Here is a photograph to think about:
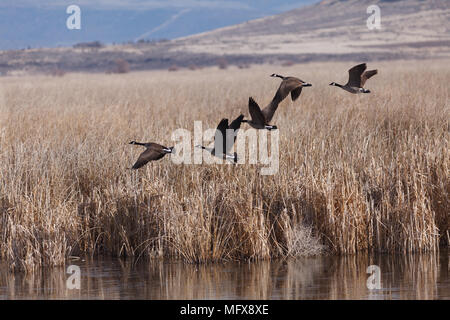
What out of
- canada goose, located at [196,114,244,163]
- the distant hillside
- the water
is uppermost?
the distant hillside

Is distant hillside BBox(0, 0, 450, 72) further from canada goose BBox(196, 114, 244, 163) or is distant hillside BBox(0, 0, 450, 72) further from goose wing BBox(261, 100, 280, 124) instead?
goose wing BBox(261, 100, 280, 124)

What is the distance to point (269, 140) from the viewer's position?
10.2 m

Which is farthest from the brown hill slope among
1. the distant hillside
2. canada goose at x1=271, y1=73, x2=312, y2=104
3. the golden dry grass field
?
canada goose at x1=271, y1=73, x2=312, y2=104

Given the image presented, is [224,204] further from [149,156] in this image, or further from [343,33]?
[343,33]

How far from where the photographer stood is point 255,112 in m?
6.47

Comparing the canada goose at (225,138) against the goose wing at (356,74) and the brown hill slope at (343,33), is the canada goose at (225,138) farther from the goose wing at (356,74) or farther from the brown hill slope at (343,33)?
the brown hill slope at (343,33)

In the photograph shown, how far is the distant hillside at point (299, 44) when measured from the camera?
7131cm

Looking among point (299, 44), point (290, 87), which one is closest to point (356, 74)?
point (290, 87)

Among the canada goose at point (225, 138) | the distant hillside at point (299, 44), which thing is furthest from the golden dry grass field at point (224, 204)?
the distant hillside at point (299, 44)

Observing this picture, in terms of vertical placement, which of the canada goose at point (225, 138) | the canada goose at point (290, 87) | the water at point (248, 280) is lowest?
the water at point (248, 280)

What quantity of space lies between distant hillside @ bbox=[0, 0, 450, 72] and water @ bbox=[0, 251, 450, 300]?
50035mm

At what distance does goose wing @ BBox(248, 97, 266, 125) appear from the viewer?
6.43 metres

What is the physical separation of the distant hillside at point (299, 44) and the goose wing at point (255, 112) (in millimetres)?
51512
